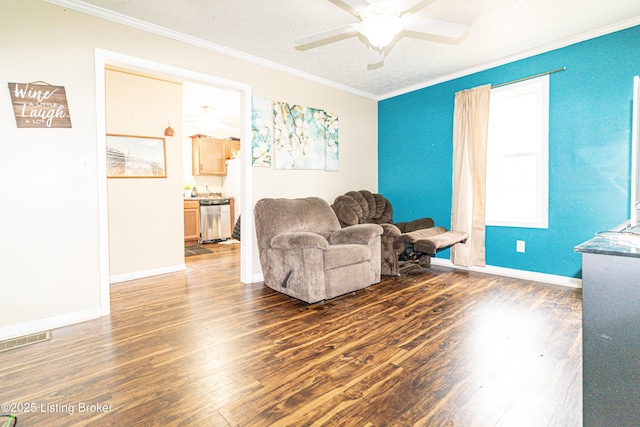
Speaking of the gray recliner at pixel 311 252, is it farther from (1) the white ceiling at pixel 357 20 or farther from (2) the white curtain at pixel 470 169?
(1) the white ceiling at pixel 357 20

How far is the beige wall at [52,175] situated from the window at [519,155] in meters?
3.87

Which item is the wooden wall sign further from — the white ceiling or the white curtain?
the white curtain

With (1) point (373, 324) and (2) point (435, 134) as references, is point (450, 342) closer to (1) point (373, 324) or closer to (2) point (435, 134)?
(1) point (373, 324)

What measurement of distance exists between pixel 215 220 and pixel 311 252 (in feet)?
14.0

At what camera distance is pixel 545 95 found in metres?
3.40

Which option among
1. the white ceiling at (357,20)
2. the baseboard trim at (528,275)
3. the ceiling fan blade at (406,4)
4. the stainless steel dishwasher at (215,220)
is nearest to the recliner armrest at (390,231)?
the baseboard trim at (528,275)

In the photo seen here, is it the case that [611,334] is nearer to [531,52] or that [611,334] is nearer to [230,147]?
[531,52]

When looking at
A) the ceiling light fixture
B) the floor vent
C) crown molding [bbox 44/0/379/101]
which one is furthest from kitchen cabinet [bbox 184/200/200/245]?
the ceiling light fixture

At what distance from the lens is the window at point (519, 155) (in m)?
3.45

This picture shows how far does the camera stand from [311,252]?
9.12ft

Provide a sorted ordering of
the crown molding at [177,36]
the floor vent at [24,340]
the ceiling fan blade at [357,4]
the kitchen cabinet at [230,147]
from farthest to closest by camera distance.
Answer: the kitchen cabinet at [230,147]
the crown molding at [177,36]
the floor vent at [24,340]
the ceiling fan blade at [357,4]

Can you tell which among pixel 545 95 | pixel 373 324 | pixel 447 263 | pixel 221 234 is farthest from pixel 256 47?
pixel 221 234

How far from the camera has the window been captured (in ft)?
11.3

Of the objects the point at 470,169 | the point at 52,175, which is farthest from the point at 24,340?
the point at 470,169
